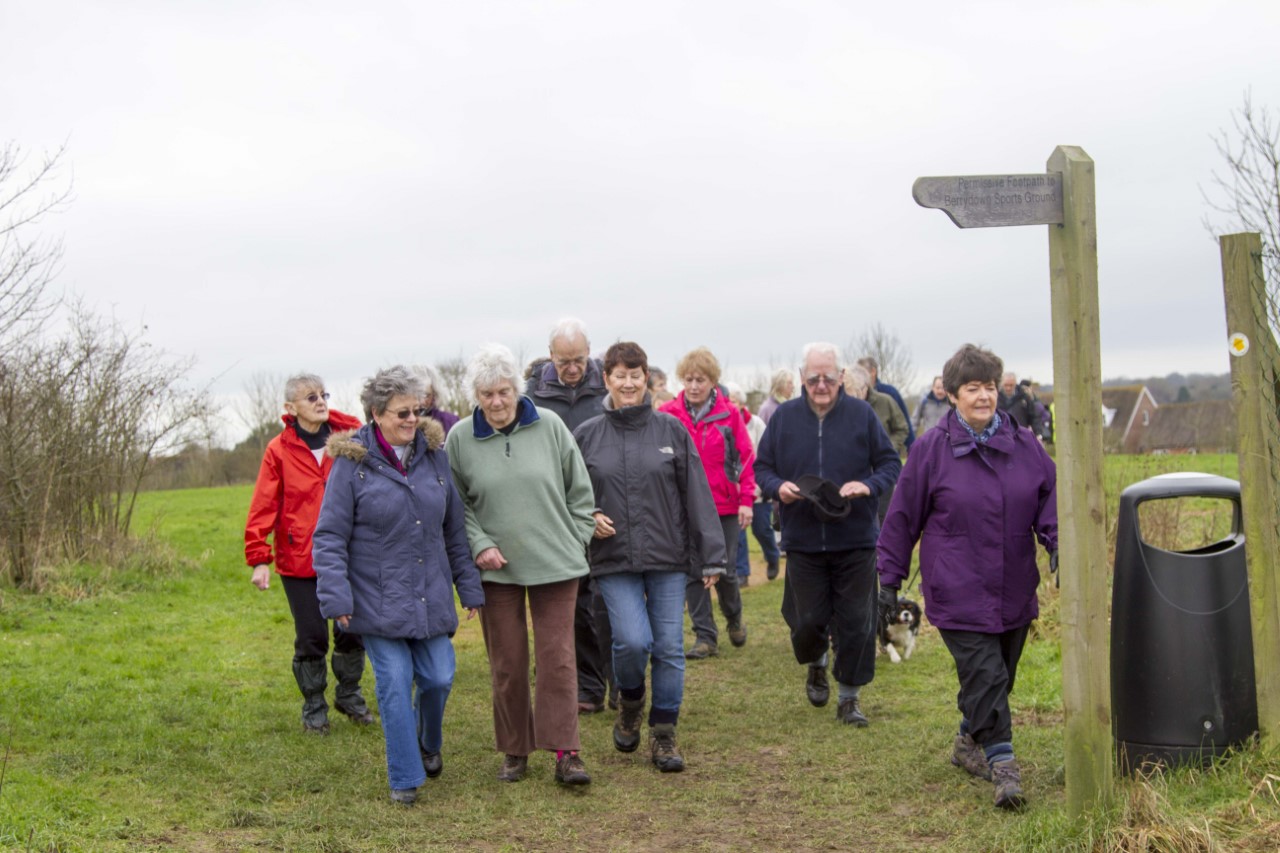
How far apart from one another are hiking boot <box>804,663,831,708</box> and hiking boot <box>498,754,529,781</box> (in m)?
2.04

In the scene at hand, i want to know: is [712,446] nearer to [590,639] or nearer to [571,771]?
[590,639]

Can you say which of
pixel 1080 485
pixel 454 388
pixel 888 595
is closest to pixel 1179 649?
pixel 1080 485

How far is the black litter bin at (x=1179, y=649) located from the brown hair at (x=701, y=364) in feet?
13.0

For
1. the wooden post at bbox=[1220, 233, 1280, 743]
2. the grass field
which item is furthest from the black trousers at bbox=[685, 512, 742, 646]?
the wooden post at bbox=[1220, 233, 1280, 743]

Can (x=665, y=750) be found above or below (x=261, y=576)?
below

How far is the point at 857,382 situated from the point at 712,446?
5.11 ft

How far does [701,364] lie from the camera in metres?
8.89

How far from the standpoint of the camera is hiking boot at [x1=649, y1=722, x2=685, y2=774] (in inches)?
247

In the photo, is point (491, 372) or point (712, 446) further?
point (712, 446)

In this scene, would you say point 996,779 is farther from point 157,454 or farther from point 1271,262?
point 157,454

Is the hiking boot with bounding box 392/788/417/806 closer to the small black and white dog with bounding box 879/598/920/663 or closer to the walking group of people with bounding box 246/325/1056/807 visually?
the walking group of people with bounding box 246/325/1056/807

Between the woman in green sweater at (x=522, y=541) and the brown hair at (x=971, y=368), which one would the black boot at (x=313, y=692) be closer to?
the woman in green sweater at (x=522, y=541)

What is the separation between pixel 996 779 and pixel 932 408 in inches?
457

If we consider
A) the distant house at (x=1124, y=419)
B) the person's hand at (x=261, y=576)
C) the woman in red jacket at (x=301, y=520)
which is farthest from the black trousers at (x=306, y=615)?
the distant house at (x=1124, y=419)
